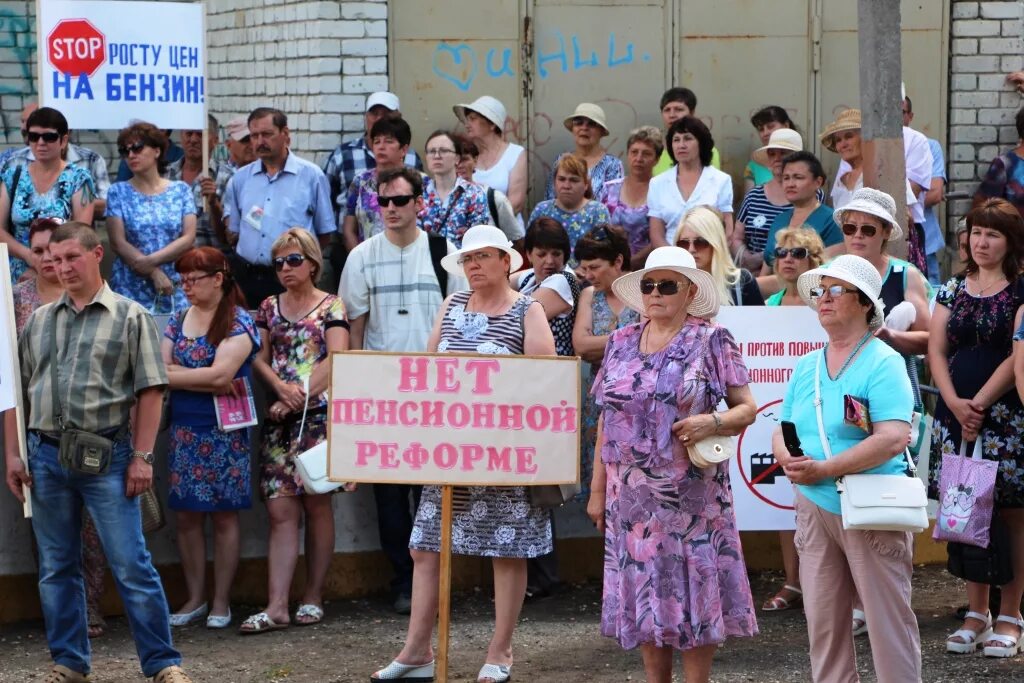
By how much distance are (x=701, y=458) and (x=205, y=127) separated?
524 cm

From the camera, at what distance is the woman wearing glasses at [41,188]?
365 inches

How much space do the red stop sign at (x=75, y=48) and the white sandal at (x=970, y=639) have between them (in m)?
6.12

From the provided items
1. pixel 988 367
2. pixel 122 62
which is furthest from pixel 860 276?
pixel 122 62

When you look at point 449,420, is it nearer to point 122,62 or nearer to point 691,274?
point 691,274

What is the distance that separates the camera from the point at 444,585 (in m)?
6.47

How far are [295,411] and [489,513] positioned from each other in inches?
59.6

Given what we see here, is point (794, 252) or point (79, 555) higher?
point (794, 252)

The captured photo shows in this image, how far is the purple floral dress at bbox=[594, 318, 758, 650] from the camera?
6191 mm

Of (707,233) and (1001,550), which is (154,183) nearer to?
(707,233)

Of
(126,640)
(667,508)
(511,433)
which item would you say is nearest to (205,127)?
(126,640)

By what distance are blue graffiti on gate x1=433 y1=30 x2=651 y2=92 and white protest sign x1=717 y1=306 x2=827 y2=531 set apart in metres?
4.02

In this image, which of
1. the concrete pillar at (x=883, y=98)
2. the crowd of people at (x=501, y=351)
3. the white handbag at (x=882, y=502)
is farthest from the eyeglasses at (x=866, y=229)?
the white handbag at (x=882, y=502)

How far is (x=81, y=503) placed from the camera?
7.05 m

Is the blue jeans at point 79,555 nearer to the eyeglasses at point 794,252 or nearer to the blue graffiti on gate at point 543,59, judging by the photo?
the eyeglasses at point 794,252
